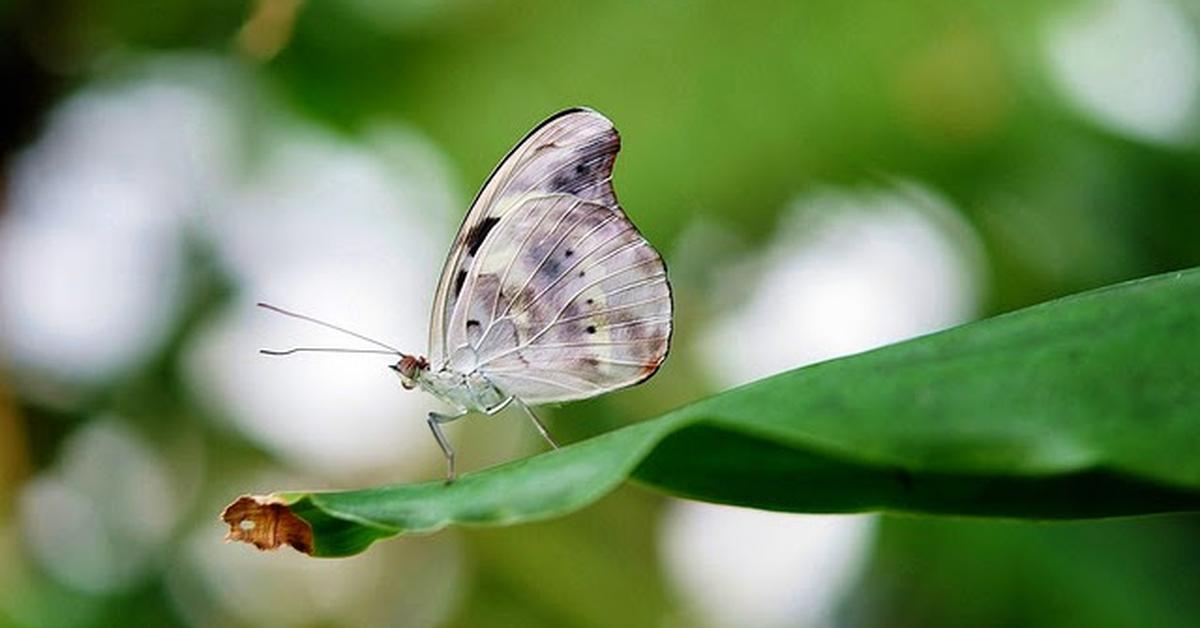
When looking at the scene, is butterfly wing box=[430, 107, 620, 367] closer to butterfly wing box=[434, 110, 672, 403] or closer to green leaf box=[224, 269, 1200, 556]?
butterfly wing box=[434, 110, 672, 403]

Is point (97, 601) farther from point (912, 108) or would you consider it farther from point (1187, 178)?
point (1187, 178)

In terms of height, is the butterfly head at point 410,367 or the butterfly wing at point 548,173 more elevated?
the butterfly wing at point 548,173

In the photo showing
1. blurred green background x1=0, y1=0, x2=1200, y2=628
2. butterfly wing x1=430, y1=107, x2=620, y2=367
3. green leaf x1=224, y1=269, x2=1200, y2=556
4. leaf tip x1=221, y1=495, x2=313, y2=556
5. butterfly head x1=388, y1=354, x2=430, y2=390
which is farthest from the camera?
blurred green background x1=0, y1=0, x2=1200, y2=628

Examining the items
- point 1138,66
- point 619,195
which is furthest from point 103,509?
point 1138,66

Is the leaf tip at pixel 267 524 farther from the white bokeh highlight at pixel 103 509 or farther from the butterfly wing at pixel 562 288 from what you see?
the white bokeh highlight at pixel 103 509

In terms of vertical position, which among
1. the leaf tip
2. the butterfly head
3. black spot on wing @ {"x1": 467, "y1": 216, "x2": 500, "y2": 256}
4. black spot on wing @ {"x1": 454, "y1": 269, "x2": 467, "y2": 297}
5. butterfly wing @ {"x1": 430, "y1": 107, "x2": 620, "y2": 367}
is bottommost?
the butterfly head

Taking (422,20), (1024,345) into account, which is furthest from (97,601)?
(1024,345)

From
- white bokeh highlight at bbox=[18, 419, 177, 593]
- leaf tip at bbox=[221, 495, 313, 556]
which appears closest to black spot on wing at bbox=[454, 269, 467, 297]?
leaf tip at bbox=[221, 495, 313, 556]

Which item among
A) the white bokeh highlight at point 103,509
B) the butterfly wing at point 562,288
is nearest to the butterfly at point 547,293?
the butterfly wing at point 562,288
